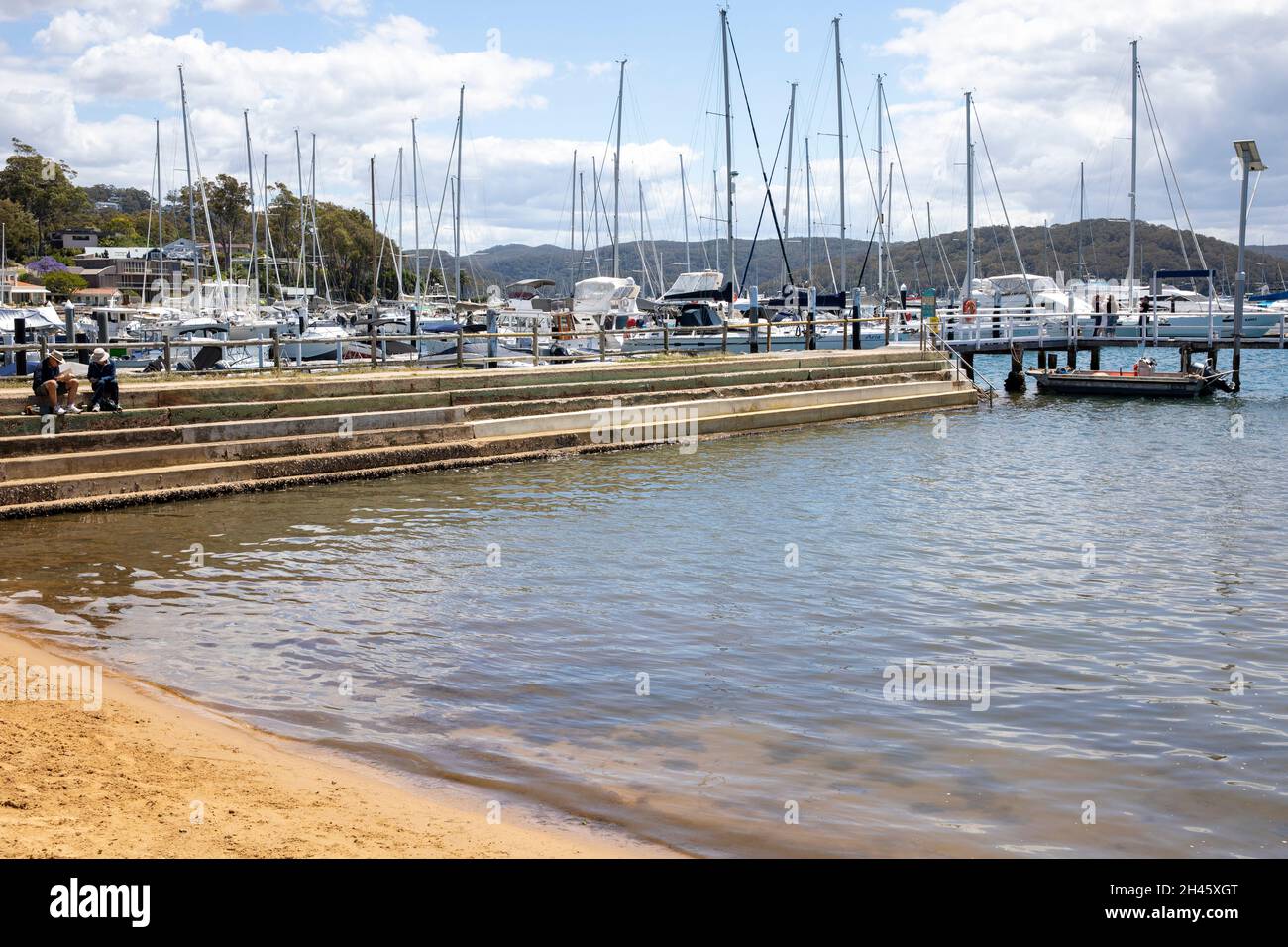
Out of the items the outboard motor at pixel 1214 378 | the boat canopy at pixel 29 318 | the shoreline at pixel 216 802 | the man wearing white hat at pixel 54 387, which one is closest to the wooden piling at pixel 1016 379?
the outboard motor at pixel 1214 378

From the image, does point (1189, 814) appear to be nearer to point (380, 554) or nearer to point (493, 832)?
point (493, 832)

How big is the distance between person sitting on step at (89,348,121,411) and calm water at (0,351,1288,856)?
97.3 inches

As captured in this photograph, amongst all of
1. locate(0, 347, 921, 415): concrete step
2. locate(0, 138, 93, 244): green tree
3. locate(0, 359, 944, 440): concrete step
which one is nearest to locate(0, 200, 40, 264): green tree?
locate(0, 138, 93, 244): green tree

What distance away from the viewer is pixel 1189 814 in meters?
6.49

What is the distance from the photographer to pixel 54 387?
1712 cm

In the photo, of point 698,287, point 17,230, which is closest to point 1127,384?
point 698,287

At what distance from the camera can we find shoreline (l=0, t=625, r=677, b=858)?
5.38m

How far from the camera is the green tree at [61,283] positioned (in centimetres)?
9032

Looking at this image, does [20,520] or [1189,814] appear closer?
[1189,814]

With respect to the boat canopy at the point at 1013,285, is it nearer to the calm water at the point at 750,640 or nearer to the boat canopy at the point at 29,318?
the boat canopy at the point at 29,318

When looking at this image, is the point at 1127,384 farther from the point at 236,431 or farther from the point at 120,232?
the point at 120,232

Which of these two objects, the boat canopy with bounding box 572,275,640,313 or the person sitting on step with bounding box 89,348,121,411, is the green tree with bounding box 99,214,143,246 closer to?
the boat canopy with bounding box 572,275,640,313

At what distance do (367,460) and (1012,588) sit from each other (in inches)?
463

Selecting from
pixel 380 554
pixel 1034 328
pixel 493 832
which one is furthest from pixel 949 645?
pixel 1034 328
